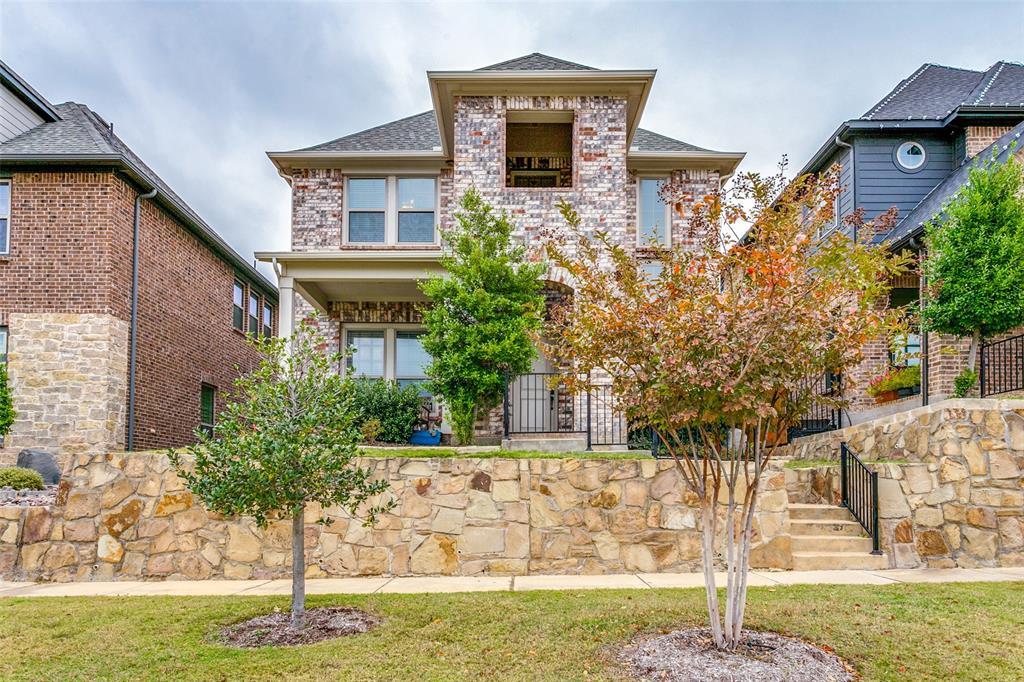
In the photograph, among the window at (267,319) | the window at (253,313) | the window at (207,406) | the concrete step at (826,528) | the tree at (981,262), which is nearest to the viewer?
the concrete step at (826,528)

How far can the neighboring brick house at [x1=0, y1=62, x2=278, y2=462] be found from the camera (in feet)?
40.0

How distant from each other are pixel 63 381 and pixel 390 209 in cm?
672

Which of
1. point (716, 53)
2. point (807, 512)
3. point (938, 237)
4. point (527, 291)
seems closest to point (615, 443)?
point (527, 291)

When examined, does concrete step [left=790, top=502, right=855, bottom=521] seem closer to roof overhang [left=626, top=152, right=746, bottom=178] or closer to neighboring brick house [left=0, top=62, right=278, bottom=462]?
roof overhang [left=626, top=152, right=746, bottom=178]

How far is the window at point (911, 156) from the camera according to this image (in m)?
14.6

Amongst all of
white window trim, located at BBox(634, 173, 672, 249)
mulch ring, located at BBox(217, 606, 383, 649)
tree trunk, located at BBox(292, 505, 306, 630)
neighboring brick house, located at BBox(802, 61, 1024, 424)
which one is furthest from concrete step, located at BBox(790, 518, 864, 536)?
white window trim, located at BBox(634, 173, 672, 249)

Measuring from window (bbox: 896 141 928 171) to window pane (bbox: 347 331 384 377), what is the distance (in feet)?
36.2

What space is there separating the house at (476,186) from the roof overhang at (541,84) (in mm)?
26

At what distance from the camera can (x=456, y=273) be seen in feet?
36.8

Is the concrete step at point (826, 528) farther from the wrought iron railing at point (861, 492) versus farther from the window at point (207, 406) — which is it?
the window at point (207, 406)

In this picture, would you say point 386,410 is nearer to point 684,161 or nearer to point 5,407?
point 5,407

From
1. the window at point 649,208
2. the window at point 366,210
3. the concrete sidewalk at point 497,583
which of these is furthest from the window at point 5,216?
the window at point 649,208

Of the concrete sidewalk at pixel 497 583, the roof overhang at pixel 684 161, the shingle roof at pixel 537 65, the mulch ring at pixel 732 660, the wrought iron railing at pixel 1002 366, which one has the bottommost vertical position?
the concrete sidewalk at pixel 497 583

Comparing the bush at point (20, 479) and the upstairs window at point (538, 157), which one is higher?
the upstairs window at point (538, 157)
